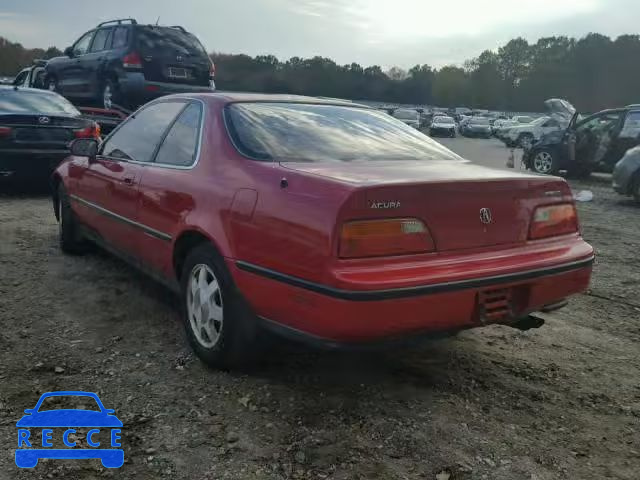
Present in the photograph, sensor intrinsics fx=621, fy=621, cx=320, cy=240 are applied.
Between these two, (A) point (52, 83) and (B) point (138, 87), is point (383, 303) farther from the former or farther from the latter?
(A) point (52, 83)

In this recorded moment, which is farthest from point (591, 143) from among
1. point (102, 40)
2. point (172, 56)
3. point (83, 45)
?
point (83, 45)

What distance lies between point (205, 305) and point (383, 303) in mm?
1106

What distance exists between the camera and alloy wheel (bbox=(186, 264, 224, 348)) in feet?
10.3

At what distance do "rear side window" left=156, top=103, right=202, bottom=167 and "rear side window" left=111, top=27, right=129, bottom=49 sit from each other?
780 cm

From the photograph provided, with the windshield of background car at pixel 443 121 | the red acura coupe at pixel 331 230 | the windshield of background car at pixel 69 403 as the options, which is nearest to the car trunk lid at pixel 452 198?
the red acura coupe at pixel 331 230

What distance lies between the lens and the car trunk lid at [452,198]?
2.61 metres

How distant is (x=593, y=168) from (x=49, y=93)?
1098cm

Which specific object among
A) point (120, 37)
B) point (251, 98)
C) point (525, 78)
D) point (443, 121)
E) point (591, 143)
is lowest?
point (443, 121)

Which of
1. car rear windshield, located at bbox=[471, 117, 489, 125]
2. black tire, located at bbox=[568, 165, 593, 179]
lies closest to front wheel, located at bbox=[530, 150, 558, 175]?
black tire, located at bbox=[568, 165, 593, 179]

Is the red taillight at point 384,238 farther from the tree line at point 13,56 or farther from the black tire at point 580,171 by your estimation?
the tree line at point 13,56

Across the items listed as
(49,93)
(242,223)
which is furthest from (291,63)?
(242,223)

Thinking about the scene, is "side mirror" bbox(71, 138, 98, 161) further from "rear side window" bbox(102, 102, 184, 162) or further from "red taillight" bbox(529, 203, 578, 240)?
"red taillight" bbox(529, 203, 578, 240)

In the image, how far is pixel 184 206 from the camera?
3404mm

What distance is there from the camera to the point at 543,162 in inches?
570
